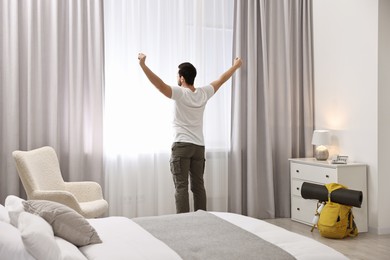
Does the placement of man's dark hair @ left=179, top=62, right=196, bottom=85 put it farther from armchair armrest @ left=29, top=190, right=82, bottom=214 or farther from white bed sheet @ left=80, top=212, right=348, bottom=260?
white bed sheet @ left=80, top=212, right=348, bottom=260

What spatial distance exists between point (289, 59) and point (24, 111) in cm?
293

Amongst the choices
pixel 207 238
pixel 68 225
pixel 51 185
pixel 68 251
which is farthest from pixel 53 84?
pixel 68 251

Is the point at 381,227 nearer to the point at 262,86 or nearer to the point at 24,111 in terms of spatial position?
the point at 262,86

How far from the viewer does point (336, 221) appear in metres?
4.49

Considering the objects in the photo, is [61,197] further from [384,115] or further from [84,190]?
[384,115]

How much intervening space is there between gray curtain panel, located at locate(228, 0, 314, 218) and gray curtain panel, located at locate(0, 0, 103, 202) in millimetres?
1547

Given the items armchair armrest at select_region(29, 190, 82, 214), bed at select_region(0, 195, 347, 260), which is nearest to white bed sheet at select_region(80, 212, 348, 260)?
bed at select_region(0, 195, 347, 260)

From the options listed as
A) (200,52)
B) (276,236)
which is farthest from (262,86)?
(276,236)

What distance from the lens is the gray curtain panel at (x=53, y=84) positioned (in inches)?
176

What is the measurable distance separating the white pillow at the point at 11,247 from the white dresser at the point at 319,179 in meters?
3.44

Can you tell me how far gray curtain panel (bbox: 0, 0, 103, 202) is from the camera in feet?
14.6

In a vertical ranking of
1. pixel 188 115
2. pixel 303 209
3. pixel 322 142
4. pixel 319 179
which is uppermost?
pixel 188 115

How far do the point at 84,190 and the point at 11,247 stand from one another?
2.39 m

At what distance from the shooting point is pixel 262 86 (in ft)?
18.2
